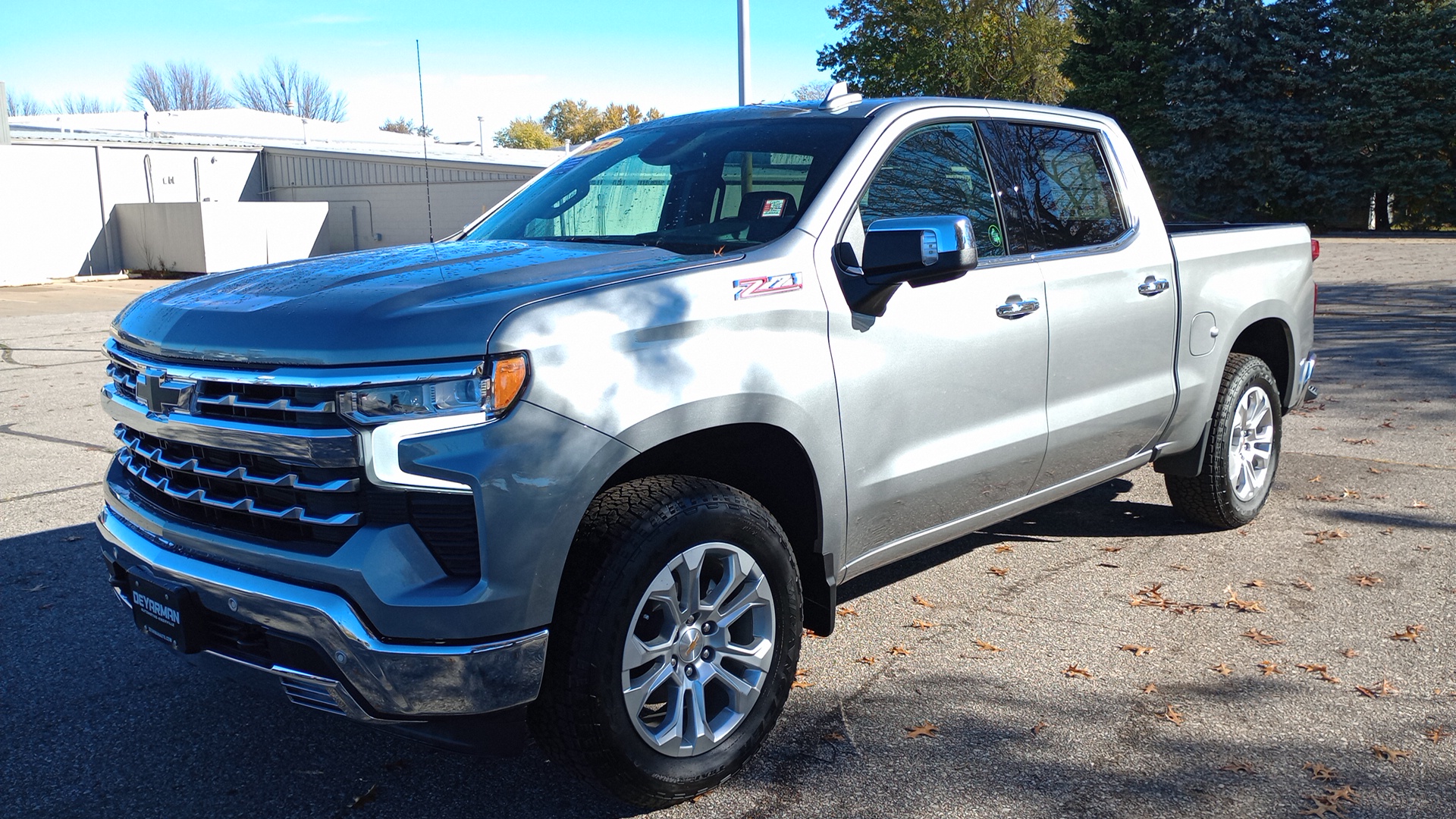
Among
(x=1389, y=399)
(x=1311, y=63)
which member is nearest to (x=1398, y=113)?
(x=1311, y=63)

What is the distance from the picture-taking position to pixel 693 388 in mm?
3029

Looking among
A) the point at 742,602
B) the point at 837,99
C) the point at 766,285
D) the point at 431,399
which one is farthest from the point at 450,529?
the point at 837,99

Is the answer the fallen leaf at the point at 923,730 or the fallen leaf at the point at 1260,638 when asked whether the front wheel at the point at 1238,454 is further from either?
the fallen leaf at the point at 923,730

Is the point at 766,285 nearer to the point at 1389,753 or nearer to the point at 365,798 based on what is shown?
the point at 365,798

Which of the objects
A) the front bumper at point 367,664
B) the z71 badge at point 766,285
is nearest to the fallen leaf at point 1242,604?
the z71 badge at point 766,285

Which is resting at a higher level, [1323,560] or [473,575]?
[473,575]

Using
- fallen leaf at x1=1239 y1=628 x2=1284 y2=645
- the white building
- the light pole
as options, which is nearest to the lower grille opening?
fallen leaf at x1=1239 y1=628 x2=1284 y2=645

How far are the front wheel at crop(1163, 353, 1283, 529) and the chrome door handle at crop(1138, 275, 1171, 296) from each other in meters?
0.80

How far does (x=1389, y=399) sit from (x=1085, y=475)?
580 cm

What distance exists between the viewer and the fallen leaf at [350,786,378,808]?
3164 mm

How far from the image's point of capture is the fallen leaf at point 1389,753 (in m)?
3.34

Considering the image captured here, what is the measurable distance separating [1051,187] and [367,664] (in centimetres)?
322

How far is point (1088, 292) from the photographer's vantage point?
441 centimetres

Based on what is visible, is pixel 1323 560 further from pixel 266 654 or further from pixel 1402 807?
pixel 266 654
